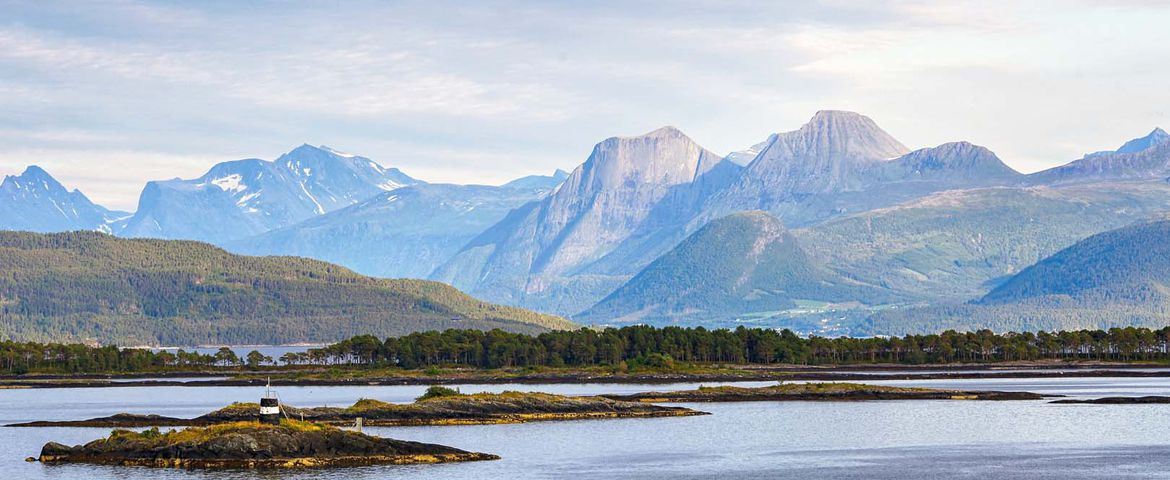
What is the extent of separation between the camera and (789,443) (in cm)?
12850

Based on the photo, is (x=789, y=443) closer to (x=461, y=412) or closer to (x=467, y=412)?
(x=467, y=412)

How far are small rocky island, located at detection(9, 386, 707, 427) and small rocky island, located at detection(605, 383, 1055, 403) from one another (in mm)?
17493

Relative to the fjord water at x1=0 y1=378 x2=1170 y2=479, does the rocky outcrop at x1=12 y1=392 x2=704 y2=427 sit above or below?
above

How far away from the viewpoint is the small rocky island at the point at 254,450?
103 meters

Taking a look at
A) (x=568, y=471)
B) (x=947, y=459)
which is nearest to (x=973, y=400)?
(x=947, y=459)

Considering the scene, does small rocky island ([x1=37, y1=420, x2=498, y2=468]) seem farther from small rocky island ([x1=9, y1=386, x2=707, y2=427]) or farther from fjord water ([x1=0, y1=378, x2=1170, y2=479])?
small rocky island ([x1=9, y1=386, x2=707, y2=427])

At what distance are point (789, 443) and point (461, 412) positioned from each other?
3288 centimetres

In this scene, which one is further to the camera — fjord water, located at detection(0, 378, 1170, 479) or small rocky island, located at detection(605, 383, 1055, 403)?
small rocky island, located at detection(605, 383, 1055, 403)

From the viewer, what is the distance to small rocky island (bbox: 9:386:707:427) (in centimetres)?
13975

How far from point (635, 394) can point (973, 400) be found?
36.8m

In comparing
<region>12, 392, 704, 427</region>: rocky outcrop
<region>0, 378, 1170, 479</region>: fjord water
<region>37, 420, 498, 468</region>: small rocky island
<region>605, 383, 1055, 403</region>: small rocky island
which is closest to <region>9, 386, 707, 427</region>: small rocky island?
<region>12, 392, 704, 427</region>: rocky outcrop

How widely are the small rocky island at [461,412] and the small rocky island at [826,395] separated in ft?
57.4

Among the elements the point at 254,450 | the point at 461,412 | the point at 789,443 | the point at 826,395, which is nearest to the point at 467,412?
the point at 461,412

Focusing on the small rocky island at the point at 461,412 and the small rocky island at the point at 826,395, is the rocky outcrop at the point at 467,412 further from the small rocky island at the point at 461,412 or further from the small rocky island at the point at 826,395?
the small rocky island at the point at 826,395
